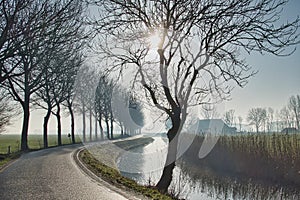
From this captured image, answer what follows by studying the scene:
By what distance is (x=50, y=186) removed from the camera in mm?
9789

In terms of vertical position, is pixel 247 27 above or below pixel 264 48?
above

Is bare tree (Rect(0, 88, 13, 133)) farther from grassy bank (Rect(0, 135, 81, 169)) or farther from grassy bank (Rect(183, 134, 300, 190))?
grassy bank (Rect(183, 134, 300, 190))

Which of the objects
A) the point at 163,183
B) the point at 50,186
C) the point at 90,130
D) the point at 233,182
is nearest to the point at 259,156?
the point at 233,182

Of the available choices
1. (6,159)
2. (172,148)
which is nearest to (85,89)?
(6,159)

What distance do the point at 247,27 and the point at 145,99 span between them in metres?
5.34

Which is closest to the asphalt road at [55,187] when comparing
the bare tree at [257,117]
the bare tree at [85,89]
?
the bare tree at [85,89]

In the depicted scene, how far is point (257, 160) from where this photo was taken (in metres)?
19.1

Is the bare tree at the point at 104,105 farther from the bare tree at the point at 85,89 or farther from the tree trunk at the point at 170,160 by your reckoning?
the tree trunk at the point at 170,160

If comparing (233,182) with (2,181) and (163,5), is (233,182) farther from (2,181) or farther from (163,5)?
(2,181)

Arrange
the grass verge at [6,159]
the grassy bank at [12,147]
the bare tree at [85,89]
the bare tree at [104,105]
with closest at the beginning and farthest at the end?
the grass verge at [6,159], the grassy bank at [12,147], the bare tree at [85,89], the bare tree at [104,105]

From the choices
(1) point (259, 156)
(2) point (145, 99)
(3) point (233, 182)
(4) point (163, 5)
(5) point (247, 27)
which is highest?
(4) point (163, 5)

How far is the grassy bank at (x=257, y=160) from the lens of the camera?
55.7ft

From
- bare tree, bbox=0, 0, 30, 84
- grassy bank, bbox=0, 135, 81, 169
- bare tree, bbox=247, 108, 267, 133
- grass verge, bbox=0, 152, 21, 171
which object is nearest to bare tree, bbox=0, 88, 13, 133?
grassy bank, bbox=0, 135, 81, 169

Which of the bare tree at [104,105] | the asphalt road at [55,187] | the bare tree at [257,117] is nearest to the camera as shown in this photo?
the asphalt road at [55,187]
